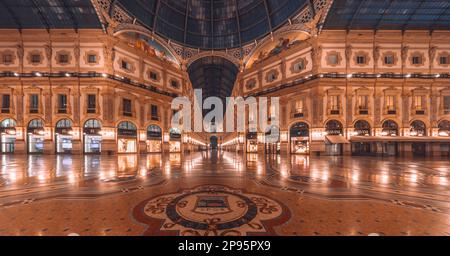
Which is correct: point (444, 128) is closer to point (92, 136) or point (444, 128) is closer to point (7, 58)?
point (92, 136)

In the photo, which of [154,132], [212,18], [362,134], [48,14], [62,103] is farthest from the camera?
[212,18]

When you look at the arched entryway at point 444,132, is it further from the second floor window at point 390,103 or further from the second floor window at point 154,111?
the second floor window at point 154,111

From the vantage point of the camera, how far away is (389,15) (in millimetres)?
21391

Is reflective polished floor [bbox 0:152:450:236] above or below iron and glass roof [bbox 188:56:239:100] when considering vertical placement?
below

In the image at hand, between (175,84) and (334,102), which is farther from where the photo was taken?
(175,84)

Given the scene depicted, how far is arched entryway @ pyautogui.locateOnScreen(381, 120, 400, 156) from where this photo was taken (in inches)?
834

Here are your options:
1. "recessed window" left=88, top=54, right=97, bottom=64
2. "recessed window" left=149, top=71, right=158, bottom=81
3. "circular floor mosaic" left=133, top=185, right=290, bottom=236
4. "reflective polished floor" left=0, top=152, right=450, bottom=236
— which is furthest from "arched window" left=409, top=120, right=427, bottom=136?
"recessed window" left=88, top=54, right=97, bottom=64

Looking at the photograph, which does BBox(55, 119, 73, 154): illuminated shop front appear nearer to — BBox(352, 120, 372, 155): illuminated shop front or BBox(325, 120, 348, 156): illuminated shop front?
BBox(325, 120, 348, 156): illuminated shop front

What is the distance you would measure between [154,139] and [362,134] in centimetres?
3125

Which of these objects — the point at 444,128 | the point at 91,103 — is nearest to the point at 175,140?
the point at 91,103

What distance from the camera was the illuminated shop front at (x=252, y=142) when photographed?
29031mm

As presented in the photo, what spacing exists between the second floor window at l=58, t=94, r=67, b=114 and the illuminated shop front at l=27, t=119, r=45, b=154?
311 centimetres

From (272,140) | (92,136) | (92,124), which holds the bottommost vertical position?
(272,140)

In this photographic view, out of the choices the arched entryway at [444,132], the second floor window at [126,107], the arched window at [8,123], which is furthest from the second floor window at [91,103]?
the arched entryway at [444,132]
